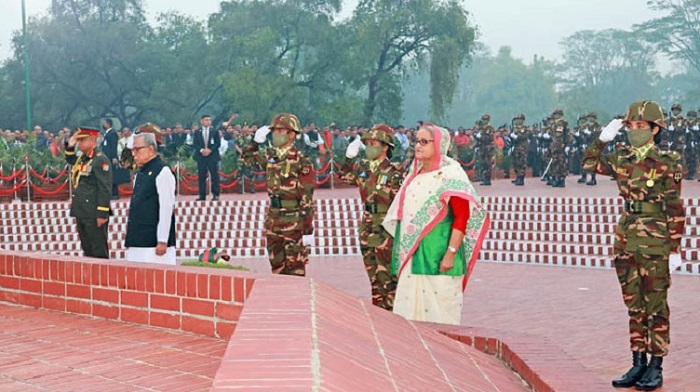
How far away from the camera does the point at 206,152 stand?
19.2 meters

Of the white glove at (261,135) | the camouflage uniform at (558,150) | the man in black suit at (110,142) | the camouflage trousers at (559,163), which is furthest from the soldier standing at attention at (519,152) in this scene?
the white glove at (261,135)

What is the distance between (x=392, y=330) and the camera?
4.27m

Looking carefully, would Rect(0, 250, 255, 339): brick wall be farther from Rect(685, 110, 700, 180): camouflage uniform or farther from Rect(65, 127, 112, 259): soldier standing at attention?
Rect(685, 110, 700, 180): camouflage uniform

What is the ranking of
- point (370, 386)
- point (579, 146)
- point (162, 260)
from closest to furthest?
point (370, 386), point (162, 260), point (579, 146)

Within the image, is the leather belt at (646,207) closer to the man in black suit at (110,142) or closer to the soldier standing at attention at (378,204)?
the soldier standing at attention at (378,204)

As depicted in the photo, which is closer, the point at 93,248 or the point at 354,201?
the point at 93,248

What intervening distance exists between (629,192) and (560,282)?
21.4 ft

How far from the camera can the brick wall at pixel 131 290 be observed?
455 centimetres

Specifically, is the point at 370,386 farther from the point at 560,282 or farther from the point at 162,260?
the point at 560,282

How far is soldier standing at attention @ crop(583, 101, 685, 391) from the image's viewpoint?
19.7 ft

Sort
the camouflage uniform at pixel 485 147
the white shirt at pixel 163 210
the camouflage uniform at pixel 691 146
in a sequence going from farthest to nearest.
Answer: the camouflage uniform at pixel 691 146
the camouflage uniform at pixel 485 147
the white shirt at pixel 163 210

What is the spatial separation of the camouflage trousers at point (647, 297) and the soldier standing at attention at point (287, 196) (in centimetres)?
321

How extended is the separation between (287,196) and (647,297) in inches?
136

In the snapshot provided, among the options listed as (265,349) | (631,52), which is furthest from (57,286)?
(631,52)
